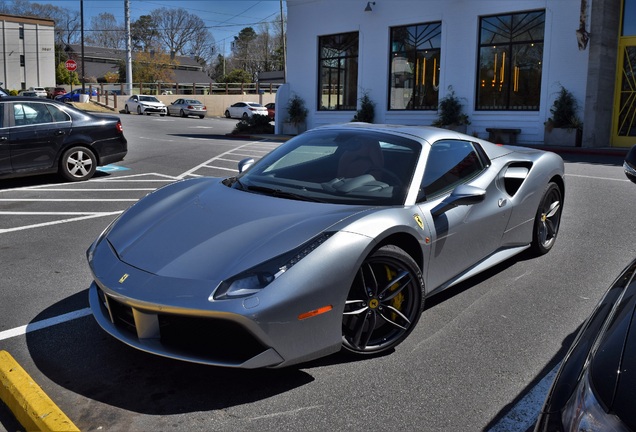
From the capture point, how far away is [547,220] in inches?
233

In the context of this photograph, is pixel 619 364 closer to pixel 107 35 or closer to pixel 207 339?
pixel 207 339

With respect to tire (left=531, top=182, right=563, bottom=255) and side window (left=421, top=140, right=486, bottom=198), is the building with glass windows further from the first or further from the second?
side window (left=421, top=140, right=486, bottom=198)

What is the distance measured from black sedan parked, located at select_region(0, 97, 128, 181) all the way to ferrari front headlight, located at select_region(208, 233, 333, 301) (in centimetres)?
802

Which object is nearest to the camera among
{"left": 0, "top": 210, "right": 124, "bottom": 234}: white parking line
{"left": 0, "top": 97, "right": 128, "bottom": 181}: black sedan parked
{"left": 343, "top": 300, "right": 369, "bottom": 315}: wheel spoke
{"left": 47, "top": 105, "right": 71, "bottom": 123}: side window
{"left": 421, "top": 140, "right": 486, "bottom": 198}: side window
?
{"left": 343, "top": 300, "right": 369, "bottom": 315}: wheel spoke

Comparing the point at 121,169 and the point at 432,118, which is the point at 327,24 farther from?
the point at 121,169

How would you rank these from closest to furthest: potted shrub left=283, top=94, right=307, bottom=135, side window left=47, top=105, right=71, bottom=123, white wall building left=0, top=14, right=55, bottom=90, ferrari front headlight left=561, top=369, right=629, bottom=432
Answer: ferrari front headlight left=561, top=369, right=629, bottom=432
side window left=47, top=105, right=71, bottom=123
potted shrub left=283, top=94, right=307, bottom=135
white wall building left=0, top=14, right=55, bottom=90

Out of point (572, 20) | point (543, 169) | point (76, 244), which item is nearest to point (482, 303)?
point (543, 169)

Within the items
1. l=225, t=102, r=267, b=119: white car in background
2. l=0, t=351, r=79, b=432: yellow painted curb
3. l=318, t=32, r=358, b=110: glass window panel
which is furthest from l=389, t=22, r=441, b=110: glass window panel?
l=225, t=102, r=267, b=119: white car in background

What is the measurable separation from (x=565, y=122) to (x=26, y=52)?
73.4 meters

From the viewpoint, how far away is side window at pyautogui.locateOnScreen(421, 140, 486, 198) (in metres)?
4.40

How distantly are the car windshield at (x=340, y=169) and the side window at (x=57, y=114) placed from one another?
6827 mm

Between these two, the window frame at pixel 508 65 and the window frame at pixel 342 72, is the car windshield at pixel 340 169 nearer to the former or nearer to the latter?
the window frame at pixel 508 65

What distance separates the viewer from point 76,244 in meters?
Result: 6.44

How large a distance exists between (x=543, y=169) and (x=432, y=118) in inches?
632
